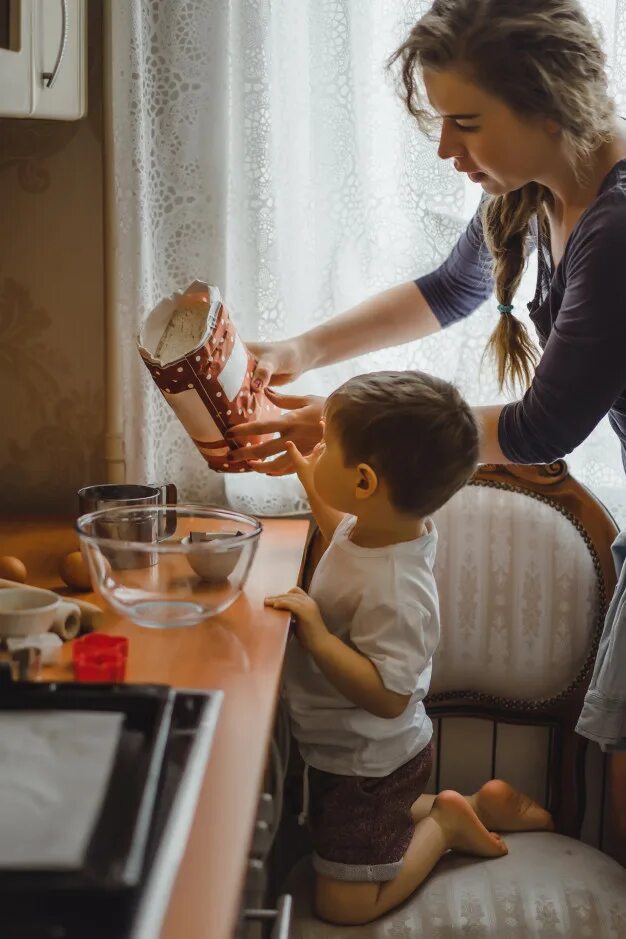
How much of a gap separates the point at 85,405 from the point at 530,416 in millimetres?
844

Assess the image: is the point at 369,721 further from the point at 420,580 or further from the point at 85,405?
the point at 85,405

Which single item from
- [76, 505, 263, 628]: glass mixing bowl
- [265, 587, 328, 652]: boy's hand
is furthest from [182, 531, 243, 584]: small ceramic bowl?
[265, 587, 328, 652]: boy's hand

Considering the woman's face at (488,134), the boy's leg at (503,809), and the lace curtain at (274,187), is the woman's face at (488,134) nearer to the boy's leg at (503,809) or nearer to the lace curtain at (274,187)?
the lace curtain at (274,187)

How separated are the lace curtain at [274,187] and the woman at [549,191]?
18 centimetres

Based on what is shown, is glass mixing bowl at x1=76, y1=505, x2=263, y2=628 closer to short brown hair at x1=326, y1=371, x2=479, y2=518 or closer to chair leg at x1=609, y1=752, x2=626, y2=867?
short brown hair at x1=326, y1=371, x2=479, y2=518

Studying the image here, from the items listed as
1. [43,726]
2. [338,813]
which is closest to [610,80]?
[338,813]

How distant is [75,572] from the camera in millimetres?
1307

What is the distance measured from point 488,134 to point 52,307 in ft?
2.77

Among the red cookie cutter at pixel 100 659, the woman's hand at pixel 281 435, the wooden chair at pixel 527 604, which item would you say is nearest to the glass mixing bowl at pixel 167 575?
the red cookie cutter at pixel 100 659

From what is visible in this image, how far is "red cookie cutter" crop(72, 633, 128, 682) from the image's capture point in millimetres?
943

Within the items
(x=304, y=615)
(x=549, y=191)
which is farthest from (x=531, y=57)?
(x=304, y=615)

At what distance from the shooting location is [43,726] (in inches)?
29.6

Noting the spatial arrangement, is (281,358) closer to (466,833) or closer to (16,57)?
(16,57)

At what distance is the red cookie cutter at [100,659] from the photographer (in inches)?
37.1
